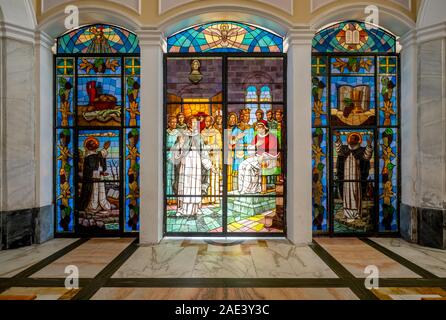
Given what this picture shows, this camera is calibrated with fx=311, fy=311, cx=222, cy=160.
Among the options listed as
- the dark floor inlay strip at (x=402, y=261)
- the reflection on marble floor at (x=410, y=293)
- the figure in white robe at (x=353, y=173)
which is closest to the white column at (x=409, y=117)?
the figure in white robe at (x=353, y=173)

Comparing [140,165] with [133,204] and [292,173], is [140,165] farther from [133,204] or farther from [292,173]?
[292,173]

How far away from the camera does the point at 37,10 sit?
491 centimetres

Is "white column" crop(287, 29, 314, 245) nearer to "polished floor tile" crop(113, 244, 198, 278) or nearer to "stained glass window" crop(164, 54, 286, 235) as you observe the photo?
"stained glass window" crop(164, 54, 286, 235)

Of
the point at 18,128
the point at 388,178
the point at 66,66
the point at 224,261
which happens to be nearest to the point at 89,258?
the point at 224,261

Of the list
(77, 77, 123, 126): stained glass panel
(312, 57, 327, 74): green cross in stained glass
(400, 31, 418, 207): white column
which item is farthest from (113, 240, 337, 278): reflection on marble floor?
(312, 57, 327, 74): green cross in stained glass

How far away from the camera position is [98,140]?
5266 millimetres

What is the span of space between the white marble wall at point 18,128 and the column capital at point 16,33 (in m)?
0.06

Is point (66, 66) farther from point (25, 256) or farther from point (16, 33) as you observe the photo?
point (25, 256)

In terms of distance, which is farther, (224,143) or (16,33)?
(224,143)

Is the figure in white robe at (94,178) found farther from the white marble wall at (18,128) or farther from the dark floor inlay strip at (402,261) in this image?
the dark floor inlay strip at (402,261)

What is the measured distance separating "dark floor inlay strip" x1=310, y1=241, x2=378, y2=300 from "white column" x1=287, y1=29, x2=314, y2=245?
36 centimetres

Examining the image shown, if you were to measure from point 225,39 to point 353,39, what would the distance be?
218 cm

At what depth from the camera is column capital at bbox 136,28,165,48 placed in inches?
190
